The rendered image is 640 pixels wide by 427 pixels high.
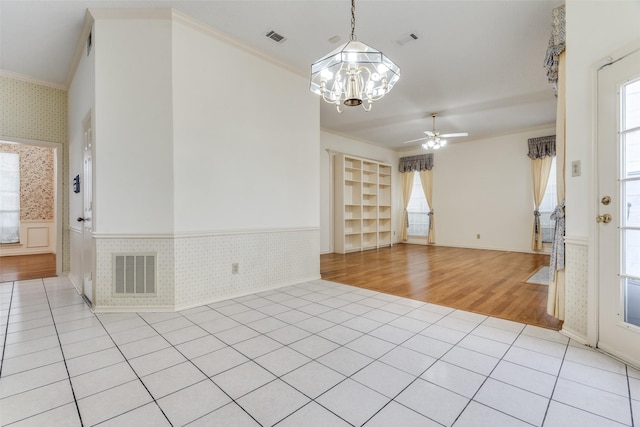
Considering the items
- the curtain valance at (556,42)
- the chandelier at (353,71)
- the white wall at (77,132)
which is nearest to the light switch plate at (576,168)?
the curtain valance at (556,42)

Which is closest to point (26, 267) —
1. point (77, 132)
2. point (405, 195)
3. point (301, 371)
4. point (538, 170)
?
point (77, 132)

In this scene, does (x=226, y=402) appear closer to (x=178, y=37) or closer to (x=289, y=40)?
(x=178, y=37)

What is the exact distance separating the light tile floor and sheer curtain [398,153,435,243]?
647 cm

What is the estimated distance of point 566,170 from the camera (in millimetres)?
2486

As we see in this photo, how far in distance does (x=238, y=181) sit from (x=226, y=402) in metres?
2.47

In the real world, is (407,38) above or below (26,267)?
above

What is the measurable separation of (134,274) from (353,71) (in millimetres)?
2976

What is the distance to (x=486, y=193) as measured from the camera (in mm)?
7801

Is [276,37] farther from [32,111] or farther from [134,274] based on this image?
[32,111]

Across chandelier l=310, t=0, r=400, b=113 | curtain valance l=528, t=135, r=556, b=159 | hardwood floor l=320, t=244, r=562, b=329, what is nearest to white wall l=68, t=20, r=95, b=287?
chandelier l=310, t=0, r=400, b=113

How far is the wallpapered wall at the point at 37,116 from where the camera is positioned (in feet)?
13.9

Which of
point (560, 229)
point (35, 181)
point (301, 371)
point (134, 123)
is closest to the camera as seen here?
point (301, 371)

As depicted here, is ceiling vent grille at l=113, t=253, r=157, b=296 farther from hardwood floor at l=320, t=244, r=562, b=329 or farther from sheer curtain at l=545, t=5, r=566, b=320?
sheer curtain at l=545, t=5, r=566, b=320

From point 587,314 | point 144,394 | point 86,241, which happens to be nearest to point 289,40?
point 86,241
